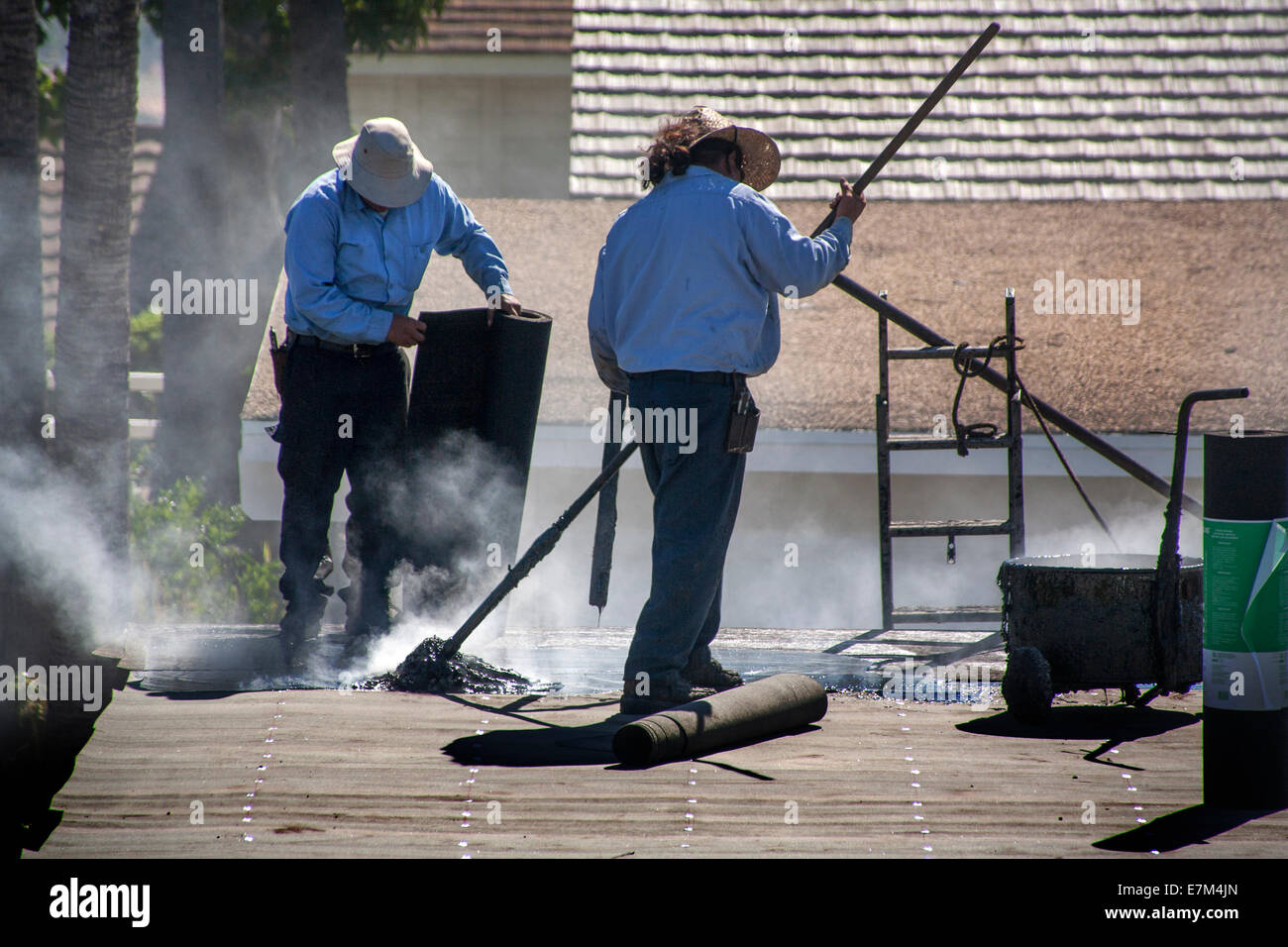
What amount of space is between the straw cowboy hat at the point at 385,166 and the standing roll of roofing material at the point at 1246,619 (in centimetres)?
320

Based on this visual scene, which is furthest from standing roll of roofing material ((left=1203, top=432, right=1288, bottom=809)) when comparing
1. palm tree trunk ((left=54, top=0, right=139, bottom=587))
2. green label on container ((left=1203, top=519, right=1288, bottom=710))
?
palm tree trunk ((left=54, top=0, right=139, bottom=587))

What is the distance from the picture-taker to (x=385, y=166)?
5.54 m

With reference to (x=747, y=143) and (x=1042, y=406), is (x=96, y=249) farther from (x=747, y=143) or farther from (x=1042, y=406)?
(x=1042, y=406)

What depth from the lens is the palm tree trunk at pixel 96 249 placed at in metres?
8.71

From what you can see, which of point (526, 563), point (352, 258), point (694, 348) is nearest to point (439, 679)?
point (526, 563)

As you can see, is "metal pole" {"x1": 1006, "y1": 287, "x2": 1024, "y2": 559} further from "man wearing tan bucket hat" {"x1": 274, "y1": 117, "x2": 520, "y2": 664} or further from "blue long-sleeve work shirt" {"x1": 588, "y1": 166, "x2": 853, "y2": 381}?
"man wearing tan bucket hat" {"x1": 274, "y1": 117, "x2": 520, "y2": 664}

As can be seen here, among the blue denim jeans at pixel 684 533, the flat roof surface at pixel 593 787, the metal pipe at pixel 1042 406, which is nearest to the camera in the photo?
the flat roof surface at pixel 593 787

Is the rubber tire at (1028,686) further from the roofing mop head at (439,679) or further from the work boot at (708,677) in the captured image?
the roofing mop head at (439,679)

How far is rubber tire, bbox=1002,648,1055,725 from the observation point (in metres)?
4.67

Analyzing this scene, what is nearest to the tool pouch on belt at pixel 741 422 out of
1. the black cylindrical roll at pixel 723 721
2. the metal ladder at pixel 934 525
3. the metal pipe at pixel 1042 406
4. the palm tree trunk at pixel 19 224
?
the black cylindrical roll at pixel 723 721

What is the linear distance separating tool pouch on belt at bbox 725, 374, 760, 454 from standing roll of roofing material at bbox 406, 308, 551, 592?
1.39 metres

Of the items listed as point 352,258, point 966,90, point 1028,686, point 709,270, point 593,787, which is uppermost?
point 966,90

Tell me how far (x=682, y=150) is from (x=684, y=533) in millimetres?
1315

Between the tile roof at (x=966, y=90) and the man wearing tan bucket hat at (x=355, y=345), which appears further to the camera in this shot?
the tile roof at (x=966, y=90)
